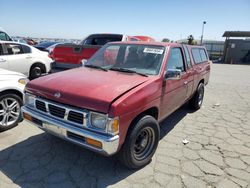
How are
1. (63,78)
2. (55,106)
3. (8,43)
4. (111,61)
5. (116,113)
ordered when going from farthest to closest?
(8,43), (111,61), (63,78), (55,106), (116,113)

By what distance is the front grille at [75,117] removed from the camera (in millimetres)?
2623

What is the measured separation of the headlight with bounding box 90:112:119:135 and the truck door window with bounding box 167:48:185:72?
1.71 metres

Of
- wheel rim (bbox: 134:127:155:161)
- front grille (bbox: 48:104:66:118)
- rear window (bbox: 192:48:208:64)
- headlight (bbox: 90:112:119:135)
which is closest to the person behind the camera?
headlight (bbox: 90:112:119:135)

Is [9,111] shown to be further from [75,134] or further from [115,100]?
[115,100]

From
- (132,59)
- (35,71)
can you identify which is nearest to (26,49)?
(35,71)

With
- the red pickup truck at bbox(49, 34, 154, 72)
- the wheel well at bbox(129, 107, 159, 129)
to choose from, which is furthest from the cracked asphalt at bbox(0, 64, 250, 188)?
the red pickup truck at bbox(49, 34, 154, 72)

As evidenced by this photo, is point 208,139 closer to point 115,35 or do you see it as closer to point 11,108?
point 11,108

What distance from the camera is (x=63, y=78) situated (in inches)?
129

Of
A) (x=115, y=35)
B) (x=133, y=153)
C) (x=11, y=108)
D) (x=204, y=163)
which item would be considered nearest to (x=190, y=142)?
(x=204, y=163)

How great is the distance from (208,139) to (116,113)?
2570 mm

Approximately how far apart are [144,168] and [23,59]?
5783mm

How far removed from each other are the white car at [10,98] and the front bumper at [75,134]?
1.26 meters

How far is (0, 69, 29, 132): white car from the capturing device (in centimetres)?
404

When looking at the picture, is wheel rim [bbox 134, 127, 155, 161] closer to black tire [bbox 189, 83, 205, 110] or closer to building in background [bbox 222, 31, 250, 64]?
black tire [bbox 189, 83, 205, 110]
